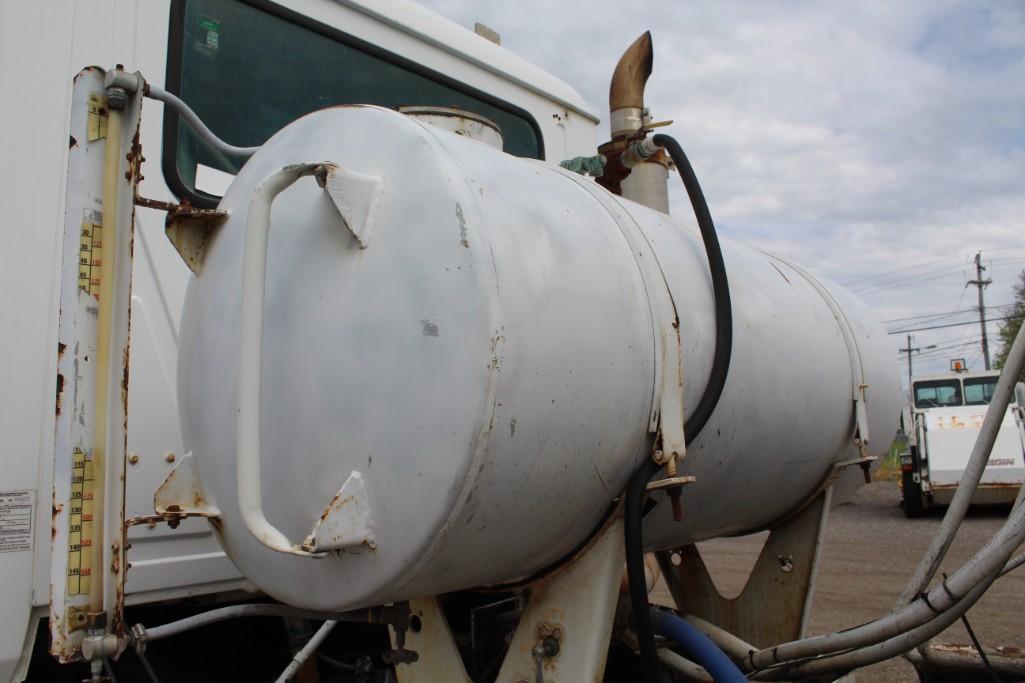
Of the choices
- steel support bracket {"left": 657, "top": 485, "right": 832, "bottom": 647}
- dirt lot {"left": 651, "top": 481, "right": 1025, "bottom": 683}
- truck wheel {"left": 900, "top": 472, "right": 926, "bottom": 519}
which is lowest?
dirt lot {"left": 651, "top": 481, "right": 1025, "bottom": 683}

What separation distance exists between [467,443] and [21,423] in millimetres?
1122

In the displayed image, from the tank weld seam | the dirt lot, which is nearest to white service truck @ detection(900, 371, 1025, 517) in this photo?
the dirt lot

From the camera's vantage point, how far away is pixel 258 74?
2674mm

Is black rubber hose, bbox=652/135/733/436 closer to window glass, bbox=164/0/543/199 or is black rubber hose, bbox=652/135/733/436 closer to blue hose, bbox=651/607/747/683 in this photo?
blue hose, bbox=651/607/747/683

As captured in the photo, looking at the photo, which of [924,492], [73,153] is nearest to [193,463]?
[73,153]

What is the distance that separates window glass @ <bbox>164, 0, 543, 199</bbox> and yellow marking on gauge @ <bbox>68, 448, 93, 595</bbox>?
964 mm

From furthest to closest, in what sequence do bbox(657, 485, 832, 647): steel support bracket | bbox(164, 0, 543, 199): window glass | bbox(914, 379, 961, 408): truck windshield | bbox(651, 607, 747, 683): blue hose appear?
bbox(914, 379, 961, 408): truck windshield < bbox(657, 485, 832, 647): steel support bracket < bbox(164, 0, 543, 199): window glass < bbox(651, 607, 747, 683): blue hose

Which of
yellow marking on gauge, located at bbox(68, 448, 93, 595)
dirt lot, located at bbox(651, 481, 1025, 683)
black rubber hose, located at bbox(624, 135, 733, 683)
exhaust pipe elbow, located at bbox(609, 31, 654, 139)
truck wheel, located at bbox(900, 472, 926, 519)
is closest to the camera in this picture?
yellow marking on gauge, located at bbox(68, 448, 93, 595)

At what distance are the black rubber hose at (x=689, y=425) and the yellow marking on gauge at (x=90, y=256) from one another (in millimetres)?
1102

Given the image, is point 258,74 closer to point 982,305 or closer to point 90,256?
point 90,256

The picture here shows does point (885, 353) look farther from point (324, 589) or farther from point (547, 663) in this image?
point (324, 589)

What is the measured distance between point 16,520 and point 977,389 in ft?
42.0

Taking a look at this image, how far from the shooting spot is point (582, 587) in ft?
6.22

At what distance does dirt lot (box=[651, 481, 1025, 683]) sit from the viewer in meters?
5.34
